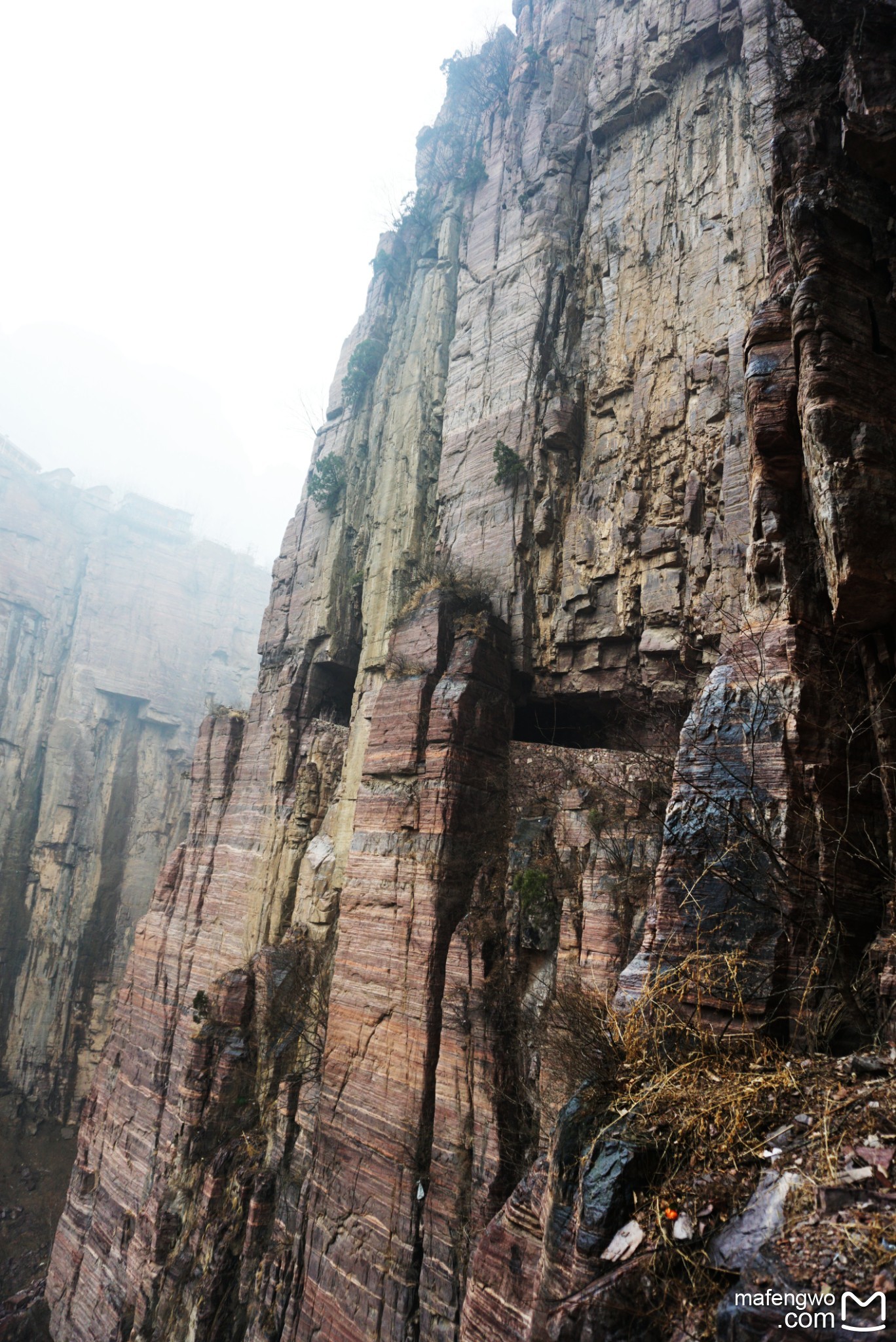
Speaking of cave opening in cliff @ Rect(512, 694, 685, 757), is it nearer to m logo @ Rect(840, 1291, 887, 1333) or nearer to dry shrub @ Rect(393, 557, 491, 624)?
dry shrub @ Rect(393, 557, 491, 624)

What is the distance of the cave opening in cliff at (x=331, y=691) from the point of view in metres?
18.8

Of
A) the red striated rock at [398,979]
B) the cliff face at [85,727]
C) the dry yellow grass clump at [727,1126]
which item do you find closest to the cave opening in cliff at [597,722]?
the red striated rock at [398,979]

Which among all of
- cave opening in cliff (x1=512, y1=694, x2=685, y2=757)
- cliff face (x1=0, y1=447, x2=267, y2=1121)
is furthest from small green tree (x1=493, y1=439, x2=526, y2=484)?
cliff face (x1=0, y1=447, x2=267, y2=1121)

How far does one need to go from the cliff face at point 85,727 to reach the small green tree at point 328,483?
10.9m

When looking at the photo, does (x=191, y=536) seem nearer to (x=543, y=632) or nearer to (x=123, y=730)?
(x=123, y=730)

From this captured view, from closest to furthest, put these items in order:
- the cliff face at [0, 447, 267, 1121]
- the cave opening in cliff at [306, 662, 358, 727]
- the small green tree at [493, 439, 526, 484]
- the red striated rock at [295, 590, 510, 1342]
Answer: the red striated rock at [295, 590, 510, 1342] → the small green tree at [493, 439, 526, 484] → the cave opening in cliff at [306, 662, 358, 727] → the cliff face at [0, 447, 267, 1121]

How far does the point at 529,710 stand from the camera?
14.7 metres

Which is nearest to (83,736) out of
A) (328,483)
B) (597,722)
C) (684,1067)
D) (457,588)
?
(328,483)

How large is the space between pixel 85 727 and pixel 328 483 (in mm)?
21635

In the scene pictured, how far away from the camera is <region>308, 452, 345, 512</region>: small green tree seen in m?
20.7

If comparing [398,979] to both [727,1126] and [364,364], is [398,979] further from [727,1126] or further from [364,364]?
[364,364]

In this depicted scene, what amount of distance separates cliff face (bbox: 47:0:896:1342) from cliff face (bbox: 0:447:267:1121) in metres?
11.1

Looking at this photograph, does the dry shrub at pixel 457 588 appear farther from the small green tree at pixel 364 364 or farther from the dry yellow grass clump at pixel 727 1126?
the dry yellow grass clump at pixel 727 1126

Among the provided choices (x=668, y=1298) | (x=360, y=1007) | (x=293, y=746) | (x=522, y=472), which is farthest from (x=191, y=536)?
(x=668, y=1298)
